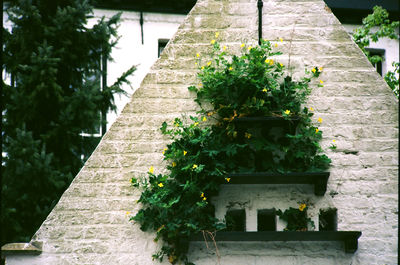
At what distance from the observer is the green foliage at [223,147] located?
3098 millimetres

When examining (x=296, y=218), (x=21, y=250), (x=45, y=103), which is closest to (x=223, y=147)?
(x=296, y=218)

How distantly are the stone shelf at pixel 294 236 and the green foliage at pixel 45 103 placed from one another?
10.2 ft

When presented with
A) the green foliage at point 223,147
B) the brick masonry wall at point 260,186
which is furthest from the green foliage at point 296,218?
the green foliage at point 223,147

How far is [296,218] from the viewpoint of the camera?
3.16 metres

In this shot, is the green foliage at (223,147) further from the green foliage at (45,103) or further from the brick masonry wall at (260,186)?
the green foliage at (45,103)

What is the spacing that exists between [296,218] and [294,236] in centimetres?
18

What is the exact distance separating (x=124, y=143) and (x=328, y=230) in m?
1.78

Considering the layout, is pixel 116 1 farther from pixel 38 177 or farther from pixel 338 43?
pixel 338 43

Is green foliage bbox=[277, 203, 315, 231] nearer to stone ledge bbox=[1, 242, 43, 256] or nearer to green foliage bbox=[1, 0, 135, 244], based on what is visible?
stone ledge bbox=[1, 242, 43, 256]

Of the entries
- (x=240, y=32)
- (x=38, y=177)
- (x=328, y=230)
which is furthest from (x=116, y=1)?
(x=328, y=230)

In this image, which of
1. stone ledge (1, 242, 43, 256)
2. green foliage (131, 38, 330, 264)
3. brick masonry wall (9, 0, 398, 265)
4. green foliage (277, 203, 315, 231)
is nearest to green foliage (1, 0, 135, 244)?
stone ledge (1, 242, 43, 256)

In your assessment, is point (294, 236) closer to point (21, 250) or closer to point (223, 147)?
point (223, 147)

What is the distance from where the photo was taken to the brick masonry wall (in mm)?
3145

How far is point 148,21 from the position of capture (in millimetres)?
8438
